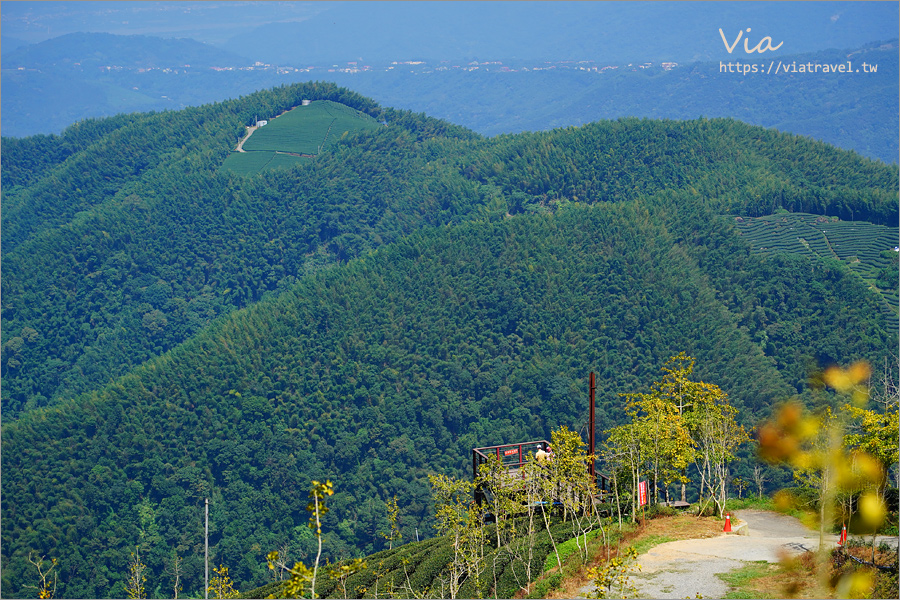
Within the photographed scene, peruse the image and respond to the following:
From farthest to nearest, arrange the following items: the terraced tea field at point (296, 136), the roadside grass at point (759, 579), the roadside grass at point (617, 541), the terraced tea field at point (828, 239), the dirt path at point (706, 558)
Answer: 1. the terraced tea field at point (296, 136)
2. the terraced tea field at point (828, 239)
3. the roadside grass at point (617, 541)
4. the dirt path at point (706, 558)
5. the roadside grass at point (759, 579)

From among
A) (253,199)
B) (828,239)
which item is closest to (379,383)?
(828,239)

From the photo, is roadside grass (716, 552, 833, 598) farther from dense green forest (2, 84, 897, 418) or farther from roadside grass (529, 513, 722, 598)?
dense green forest (2, 84, 897, 418)

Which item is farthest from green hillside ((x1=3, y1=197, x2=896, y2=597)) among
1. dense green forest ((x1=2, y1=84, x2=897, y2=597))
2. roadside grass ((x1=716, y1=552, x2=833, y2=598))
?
roadside grass ((x1=716, y1=552, x2=833, y2=598))

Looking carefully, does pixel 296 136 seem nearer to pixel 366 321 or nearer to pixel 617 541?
pixel 366 321

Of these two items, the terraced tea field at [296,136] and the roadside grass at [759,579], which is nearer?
the roadside grass at [759,579]

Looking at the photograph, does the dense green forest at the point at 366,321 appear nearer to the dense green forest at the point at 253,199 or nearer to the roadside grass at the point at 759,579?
the dense green forest at the point at 253,199

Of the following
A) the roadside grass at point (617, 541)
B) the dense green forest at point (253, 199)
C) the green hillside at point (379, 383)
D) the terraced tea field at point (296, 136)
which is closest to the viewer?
the roadside grass at point (617, 541)

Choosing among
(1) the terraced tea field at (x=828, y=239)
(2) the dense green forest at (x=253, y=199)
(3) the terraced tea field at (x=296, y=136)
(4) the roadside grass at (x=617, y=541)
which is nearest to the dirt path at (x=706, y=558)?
(4) the roadside grass at (x=617, y=541)
